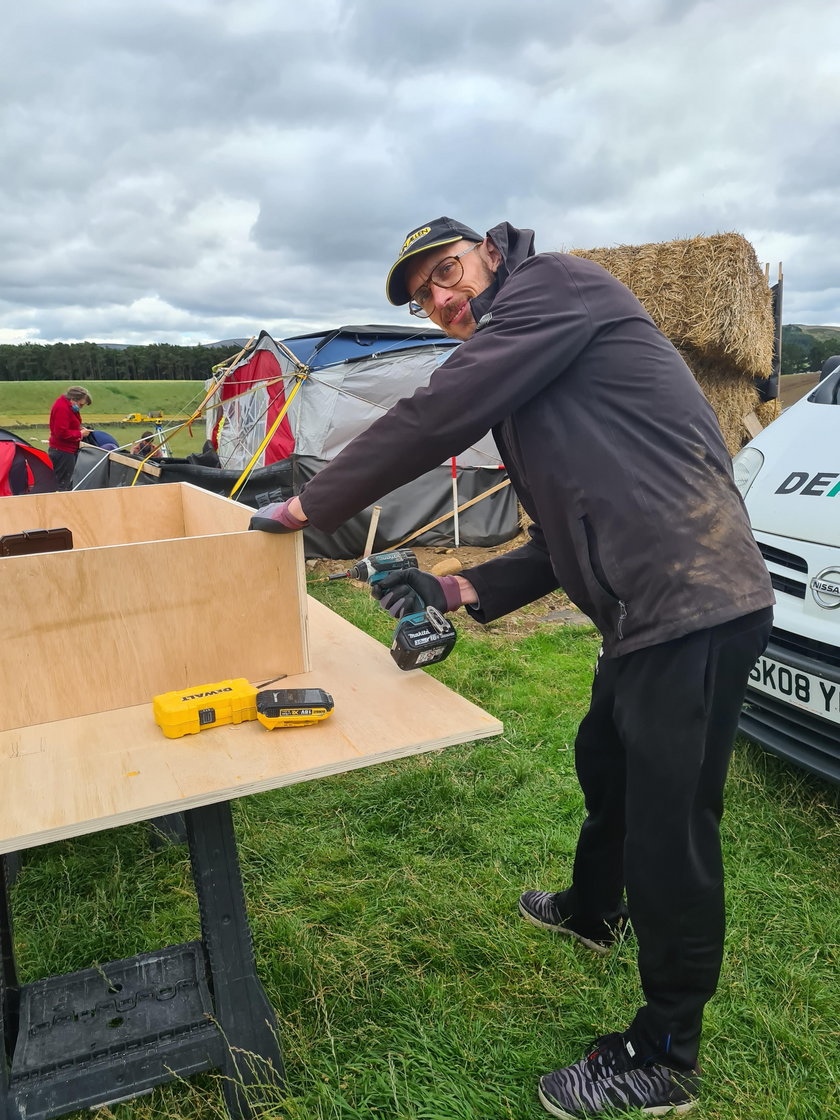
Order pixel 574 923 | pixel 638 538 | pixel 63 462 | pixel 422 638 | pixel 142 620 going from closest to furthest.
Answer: pixel 638 538
pixel 142 620
pixel 422 638
pixel 574 923
pixel 63 462

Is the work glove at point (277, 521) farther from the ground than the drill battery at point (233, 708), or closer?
farther from the ground

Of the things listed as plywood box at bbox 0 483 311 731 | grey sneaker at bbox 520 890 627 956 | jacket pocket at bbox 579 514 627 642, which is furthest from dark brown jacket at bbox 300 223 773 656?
grey sneaker at bbox 520 890 627 956

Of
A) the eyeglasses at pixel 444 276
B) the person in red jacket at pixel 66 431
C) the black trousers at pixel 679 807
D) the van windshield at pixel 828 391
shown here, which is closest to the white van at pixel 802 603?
the van windshield at pixel 828 391

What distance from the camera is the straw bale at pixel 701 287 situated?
7.92m

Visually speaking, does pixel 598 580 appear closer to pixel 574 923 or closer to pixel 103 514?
pixel 574 923

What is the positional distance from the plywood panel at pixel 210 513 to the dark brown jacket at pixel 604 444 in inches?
40.3

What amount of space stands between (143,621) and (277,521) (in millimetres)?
439

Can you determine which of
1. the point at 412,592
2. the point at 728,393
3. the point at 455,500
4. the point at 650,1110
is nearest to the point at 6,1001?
the point at 412,592

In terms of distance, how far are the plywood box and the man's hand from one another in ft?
0.80

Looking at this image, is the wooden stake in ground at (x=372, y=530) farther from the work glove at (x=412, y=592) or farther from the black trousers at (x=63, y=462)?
the work glove at (x=412, y=592)

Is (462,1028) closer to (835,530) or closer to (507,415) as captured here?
(507,415)

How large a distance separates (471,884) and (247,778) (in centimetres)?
152

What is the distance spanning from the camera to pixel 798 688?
9.16 feet

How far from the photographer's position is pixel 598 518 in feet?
5.52
